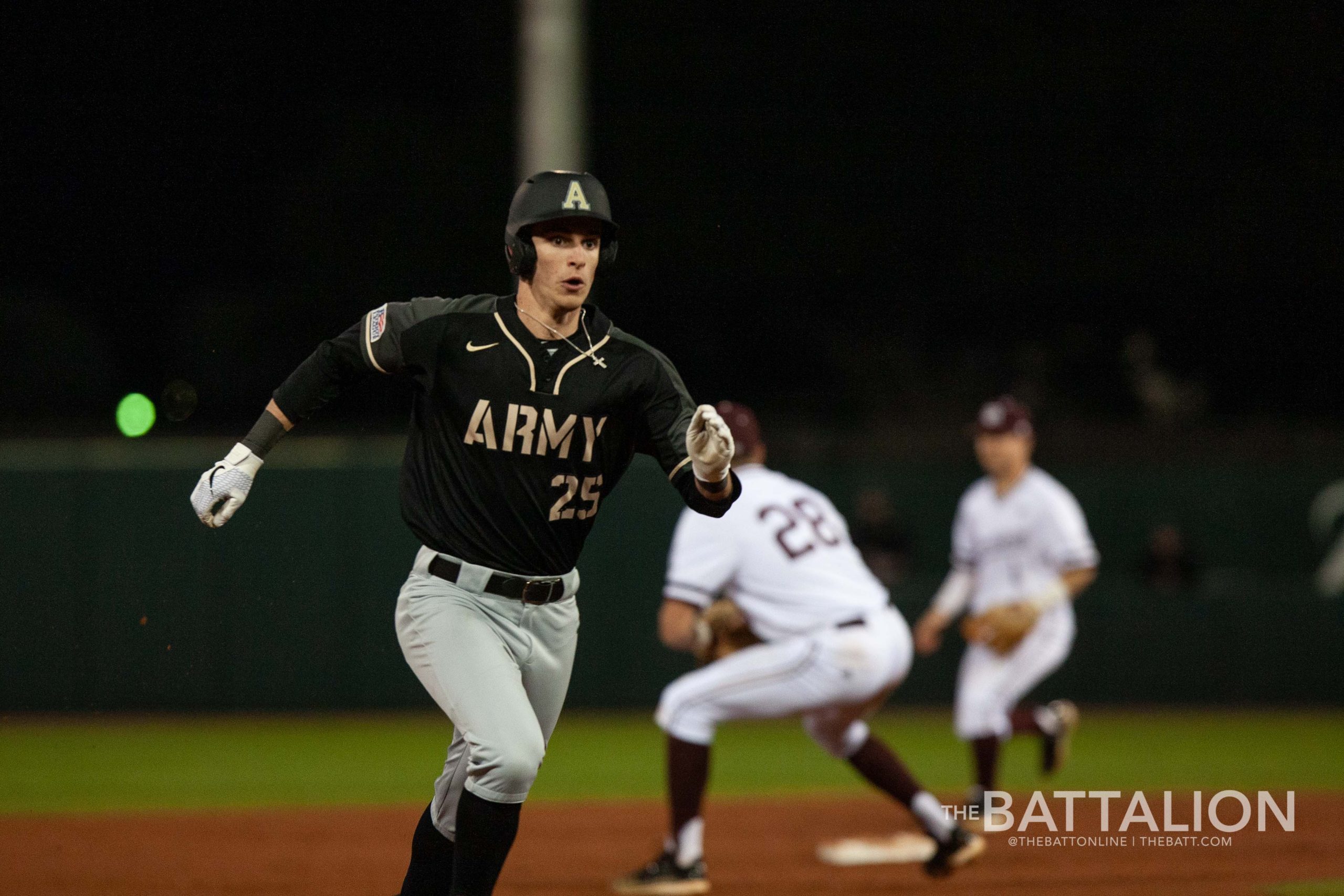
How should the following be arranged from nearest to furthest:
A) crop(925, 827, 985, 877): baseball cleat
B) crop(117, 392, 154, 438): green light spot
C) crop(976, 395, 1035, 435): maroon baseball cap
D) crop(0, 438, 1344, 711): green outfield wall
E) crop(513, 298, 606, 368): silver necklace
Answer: crop(513, 298, 606, 368): silver necklace → crop(925, 827, 985, 877): baseball cleat → crop(117, 392, 154, 438): green light spot → crop(976, 395, 1035, 435): maroon baseball cap → crop(0, 438, 1344, 711): green outfield wall

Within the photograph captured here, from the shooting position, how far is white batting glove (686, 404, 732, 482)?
4.02 m

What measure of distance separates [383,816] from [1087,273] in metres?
17.0

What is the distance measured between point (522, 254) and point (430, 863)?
1714 mm

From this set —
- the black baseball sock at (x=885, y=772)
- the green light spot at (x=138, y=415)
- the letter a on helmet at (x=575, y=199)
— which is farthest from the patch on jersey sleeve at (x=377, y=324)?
the black baseball sock at (x=885, y=772)

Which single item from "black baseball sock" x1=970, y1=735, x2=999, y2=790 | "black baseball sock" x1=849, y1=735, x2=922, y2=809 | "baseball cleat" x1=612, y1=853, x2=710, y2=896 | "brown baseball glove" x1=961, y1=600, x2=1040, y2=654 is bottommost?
"baseball cleat" x1=612, y1=853, x2=710, y2=896

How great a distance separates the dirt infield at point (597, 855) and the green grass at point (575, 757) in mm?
693

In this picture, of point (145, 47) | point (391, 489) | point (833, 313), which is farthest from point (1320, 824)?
point (145, 47)

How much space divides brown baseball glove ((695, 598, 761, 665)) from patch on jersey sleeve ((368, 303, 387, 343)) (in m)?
2.20

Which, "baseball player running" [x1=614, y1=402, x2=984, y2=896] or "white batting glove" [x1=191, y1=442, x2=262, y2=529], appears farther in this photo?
"baseball player running" [x1=614, y1=402, x2=984, y2=896]

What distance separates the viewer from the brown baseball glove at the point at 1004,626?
7.68m

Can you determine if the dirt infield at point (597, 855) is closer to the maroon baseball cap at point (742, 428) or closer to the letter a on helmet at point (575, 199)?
the maroon baseball cap at point (742, 428)

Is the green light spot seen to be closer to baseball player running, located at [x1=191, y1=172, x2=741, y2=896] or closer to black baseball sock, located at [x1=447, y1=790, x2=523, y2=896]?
baseball player running, located at [x1=191, y1=172, x2=741, y2=896]

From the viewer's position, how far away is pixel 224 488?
4.41 m

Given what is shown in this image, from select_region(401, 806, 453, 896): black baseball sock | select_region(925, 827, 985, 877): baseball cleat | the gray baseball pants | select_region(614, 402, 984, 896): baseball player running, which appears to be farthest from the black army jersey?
select_region(925, 827, 985, 877): baseball cleat
